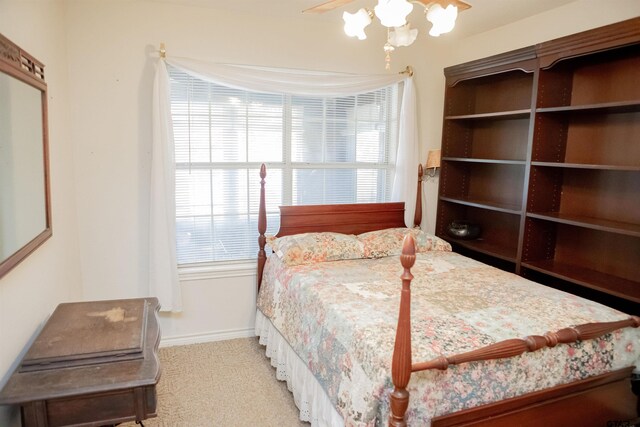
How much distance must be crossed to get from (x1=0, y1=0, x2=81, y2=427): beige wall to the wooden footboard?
134cm

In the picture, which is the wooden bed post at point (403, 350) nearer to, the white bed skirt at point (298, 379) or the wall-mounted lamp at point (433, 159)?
the white bed skirt at point (298, 379)

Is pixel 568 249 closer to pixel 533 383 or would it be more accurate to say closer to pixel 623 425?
pixel 623 425

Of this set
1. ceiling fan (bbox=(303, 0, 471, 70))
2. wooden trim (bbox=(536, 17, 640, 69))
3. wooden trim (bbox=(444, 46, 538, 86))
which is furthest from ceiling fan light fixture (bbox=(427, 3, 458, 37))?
wooden trim (bbox=(444, 46, 538, 86))

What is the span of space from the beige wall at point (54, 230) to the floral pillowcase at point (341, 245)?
1.32 metres

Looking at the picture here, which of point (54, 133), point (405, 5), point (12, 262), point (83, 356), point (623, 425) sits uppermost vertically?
point (405, 5)

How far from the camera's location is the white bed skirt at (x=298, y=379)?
2020 millimetres

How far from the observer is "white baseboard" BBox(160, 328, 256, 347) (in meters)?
3.18

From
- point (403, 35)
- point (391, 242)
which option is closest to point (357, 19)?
point (403, 35)

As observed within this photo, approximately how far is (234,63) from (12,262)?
2.15 meters

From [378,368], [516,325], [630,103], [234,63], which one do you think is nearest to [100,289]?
[234,63]

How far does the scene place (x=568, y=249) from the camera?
2.96 meters

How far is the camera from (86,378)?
55.9 inches

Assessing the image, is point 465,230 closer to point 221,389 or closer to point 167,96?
point 221,389

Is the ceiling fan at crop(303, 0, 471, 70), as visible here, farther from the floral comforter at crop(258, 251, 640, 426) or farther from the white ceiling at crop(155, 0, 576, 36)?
the floral comforter at crop(258, 251, 640, 426)
